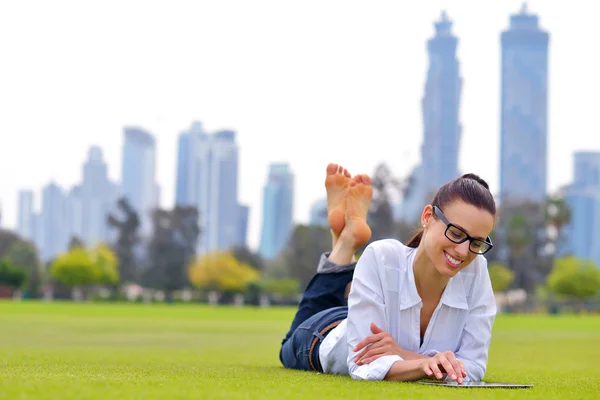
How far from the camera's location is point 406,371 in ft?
12.3

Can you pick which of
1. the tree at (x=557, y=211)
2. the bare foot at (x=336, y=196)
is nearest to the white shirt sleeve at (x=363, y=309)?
the bare foot at (x=336, y=196)

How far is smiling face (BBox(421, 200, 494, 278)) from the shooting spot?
3738mm

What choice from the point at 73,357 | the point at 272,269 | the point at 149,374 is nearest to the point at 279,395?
the point at 149,374

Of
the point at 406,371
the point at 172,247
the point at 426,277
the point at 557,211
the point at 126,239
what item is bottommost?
the point at 406,371

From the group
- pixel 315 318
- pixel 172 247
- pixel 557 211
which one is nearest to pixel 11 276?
pixel 172 247

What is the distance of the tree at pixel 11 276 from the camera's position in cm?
5763

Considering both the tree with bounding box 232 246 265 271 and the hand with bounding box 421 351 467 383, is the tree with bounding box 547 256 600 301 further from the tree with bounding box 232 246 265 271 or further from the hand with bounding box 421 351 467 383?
the hand with bounding box 421 351 467 383

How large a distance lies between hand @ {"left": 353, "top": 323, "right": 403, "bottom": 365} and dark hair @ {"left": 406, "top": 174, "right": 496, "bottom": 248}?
61 centimetres

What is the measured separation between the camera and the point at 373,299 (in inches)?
155

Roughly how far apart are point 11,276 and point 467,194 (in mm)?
57816

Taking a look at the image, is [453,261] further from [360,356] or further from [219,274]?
[219,274]

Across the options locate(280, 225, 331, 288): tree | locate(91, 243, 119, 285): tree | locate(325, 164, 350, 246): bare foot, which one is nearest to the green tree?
locate(280, 225, 331, 288): tree

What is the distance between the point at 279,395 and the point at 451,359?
3.09 feet

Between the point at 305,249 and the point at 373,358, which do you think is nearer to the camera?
the point at 373,358
